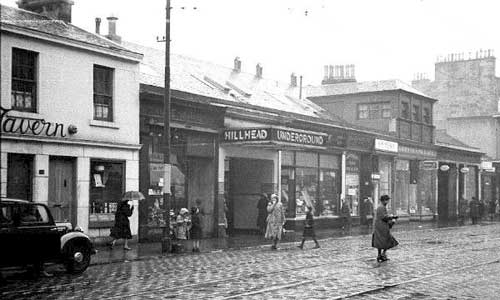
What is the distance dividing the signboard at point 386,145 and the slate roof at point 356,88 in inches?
136

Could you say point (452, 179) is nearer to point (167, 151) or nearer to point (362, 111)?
point (362, 111)

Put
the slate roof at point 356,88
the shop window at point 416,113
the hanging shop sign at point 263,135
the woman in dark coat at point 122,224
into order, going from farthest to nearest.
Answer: the shop window at point 416,113 → the slate roof at point 356,88 → the hanging shop sign at point 263,135 → the woman in dark coat at point 122,224

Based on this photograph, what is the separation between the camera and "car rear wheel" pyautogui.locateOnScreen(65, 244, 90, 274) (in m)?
15.2

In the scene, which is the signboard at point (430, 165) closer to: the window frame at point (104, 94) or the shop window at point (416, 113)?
the shop window at point (416, 113)

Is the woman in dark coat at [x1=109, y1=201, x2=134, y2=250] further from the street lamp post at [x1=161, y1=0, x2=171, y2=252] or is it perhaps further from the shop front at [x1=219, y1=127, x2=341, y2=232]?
the shop front at [x1=219, y1=127, x2=341, y2=232]

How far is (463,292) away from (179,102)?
48.3 ft

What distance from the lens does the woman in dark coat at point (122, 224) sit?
20.9 meters

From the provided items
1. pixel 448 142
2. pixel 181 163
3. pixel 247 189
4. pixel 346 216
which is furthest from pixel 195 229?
pixel 448 142

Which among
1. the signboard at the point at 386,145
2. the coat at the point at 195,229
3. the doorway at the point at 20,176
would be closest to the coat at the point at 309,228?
the coat at the point at 195,229

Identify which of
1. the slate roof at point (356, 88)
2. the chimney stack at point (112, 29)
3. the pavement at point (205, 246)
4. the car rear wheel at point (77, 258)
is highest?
the chimney stack at point (112, 29)

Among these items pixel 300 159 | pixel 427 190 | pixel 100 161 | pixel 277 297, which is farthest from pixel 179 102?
pixel 427 190

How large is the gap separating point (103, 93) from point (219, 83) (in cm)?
1140

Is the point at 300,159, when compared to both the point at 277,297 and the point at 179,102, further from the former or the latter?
the point at 277,297

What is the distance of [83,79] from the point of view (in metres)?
21.3
